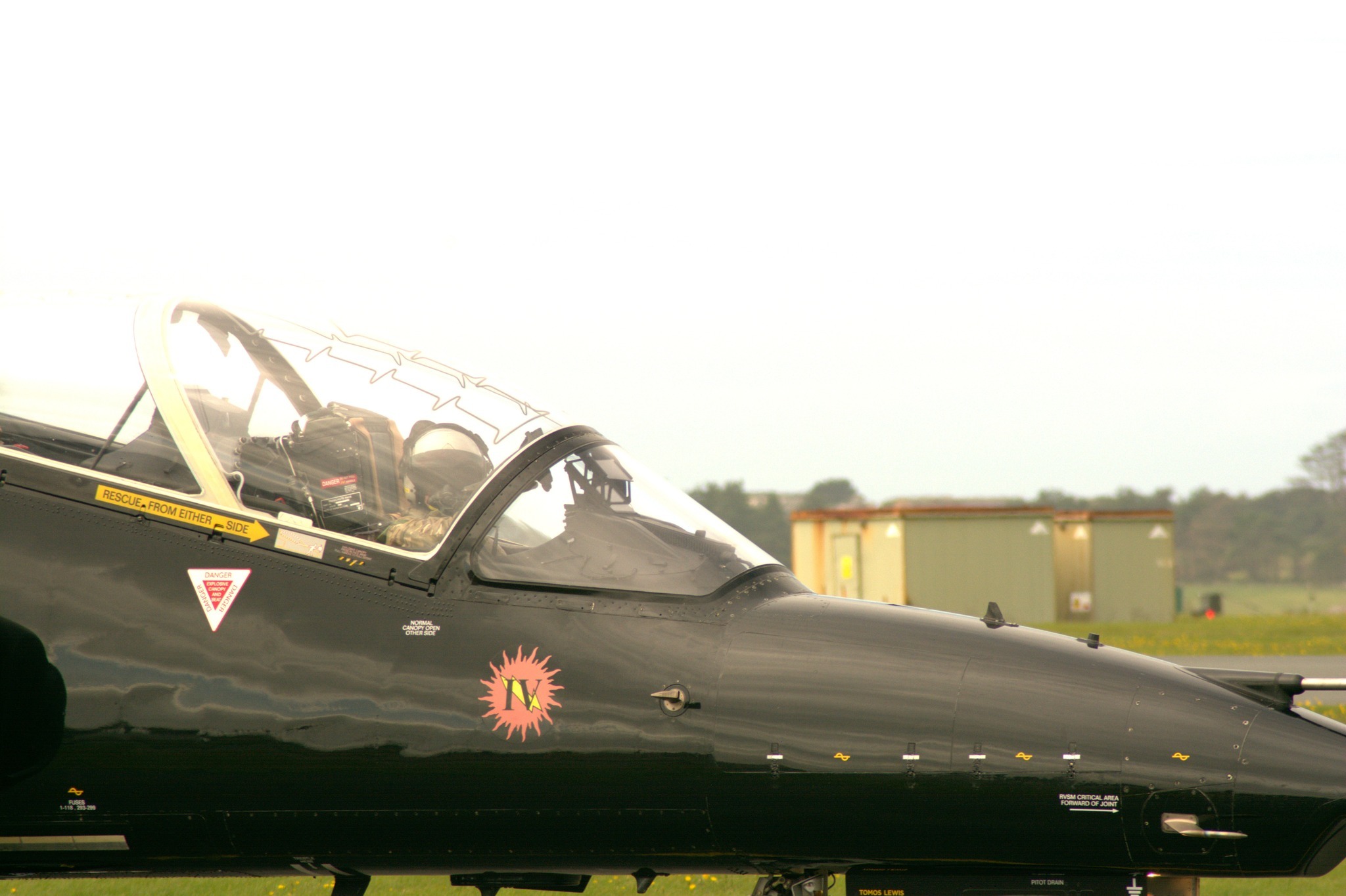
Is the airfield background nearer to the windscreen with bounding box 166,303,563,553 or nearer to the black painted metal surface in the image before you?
the windscreen with bounding box 166,303,563,553

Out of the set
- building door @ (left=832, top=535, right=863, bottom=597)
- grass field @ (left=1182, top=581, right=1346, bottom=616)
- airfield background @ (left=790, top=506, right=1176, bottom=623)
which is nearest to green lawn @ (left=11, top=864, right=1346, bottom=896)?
airfield background @ (left=790, top=506, right=1176, bottom=623)

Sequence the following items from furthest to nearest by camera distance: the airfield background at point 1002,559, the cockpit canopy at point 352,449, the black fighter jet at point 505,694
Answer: the airfield background at point 1002,559 < the cockpit canopy at point 352,449 < the black fighter jet at point 505,694

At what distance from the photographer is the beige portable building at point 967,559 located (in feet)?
135

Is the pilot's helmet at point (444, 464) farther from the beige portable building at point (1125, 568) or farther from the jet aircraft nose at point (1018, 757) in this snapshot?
the beige portable building at point (1125, 568)

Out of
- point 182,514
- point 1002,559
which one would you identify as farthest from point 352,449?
point 1002,559

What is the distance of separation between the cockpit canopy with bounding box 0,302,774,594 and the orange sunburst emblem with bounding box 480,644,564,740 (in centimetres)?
40

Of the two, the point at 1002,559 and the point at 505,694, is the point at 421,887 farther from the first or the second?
the point at 1002,559

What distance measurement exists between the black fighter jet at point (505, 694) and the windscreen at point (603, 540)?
17 millimetres

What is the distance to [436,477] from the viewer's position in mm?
5766

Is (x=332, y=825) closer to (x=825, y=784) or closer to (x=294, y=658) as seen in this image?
(x=294, y=658)

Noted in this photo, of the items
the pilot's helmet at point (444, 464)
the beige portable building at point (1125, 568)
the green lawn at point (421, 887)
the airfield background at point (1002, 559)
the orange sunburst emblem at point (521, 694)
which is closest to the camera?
the orange sunburst emblem at point (521, 694)

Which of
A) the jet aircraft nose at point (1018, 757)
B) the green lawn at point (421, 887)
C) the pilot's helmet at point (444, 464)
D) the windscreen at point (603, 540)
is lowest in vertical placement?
the green lawn at point (421, 887)

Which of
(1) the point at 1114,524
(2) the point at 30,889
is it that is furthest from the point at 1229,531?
(2) the point at 30,889

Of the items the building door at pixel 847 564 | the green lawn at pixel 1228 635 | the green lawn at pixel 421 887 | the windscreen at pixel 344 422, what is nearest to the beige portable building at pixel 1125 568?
the green lawn at pixel 1228 635
